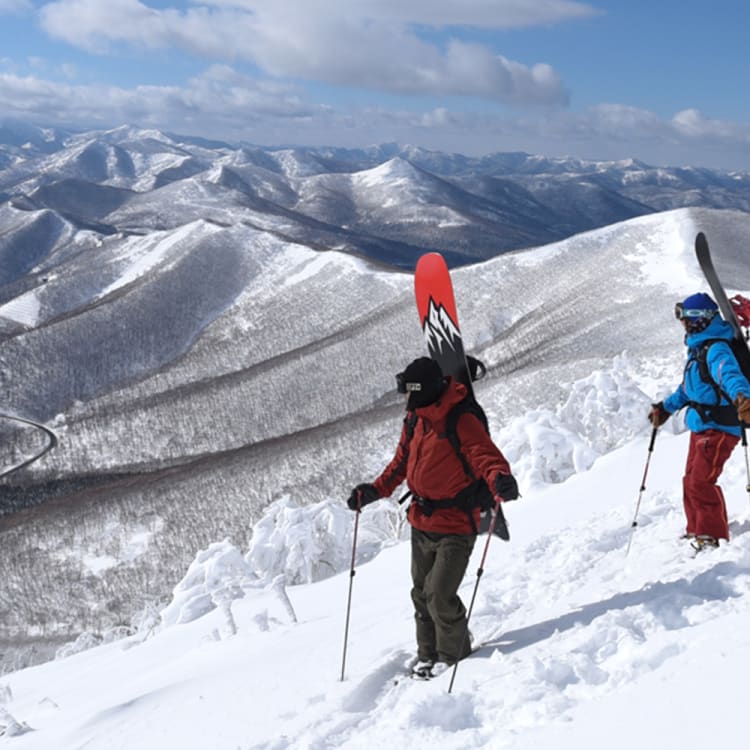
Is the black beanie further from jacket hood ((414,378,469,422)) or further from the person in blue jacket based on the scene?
the person in blue jacket

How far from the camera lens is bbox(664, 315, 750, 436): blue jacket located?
7.83 meters

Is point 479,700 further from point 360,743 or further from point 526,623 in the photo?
point 526,623

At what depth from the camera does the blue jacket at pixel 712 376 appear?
783cm

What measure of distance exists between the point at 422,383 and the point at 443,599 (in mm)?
2216

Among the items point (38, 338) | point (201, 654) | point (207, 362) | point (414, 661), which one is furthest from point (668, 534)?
point (38, 338)

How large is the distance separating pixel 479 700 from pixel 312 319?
→ 9260 cm

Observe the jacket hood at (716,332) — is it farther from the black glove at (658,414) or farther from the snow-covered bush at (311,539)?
the snow-covered bush at (311,539)

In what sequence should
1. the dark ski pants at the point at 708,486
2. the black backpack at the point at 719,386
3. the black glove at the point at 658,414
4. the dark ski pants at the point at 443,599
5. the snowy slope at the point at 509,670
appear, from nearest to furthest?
the snowy slope at the point at 509,670, the dark ski pants at the point at 443,599, the black backpack at the point at 719,386, the dark ski pants at the point at 708,486, the black glove at the point at 658,414

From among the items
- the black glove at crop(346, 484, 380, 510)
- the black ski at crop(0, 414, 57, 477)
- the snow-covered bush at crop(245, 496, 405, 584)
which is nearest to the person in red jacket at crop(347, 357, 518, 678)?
the black glove at crop(346, 484, 380, 510)

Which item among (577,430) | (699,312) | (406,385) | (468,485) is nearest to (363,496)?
(468,485)

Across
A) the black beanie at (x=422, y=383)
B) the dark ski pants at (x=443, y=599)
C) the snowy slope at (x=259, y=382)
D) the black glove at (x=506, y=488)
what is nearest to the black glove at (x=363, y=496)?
the dark ski pants at (x=443, y=599)

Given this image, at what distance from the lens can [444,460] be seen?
707 cm

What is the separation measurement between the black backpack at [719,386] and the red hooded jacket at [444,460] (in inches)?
133

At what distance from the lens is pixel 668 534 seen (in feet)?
32.1
